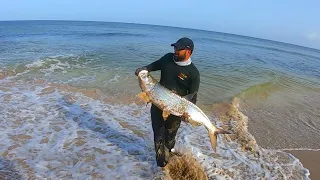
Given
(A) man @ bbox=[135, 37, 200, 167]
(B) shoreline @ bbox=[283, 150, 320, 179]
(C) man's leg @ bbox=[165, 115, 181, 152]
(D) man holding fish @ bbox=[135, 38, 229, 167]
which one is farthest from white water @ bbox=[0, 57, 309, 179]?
(D) man holding fish @ bbox=[135, 38, 229, 167]

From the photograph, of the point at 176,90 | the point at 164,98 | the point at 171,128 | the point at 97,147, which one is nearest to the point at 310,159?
the point at 171,128

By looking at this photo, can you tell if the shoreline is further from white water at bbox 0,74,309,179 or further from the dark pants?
the dark pants

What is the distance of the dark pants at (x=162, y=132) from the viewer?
4637 mm

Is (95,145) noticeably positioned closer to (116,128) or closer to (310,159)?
(116,128)

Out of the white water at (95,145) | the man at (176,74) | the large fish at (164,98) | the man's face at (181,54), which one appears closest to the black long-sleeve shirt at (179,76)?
the man at (176,74)

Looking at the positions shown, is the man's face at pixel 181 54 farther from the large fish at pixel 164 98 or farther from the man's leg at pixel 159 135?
the man's leg at pixel 159 135

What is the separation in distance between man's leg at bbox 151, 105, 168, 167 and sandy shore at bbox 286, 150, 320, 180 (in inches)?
127

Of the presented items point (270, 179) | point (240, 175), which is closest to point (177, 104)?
point (240, 175)

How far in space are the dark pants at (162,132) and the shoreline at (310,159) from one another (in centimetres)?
315

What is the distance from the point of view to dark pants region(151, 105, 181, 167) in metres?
4.64

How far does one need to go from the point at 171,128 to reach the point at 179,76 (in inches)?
42.3

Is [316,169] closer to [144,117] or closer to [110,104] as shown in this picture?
[144,117]

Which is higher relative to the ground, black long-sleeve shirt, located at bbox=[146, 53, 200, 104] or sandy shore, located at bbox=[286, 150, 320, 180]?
black long-sleeve shirt, located at bbox=[146, 53, 200, 104]

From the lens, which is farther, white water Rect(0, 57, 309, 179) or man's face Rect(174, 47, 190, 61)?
white water Rect(0, 57, 309, 179)
